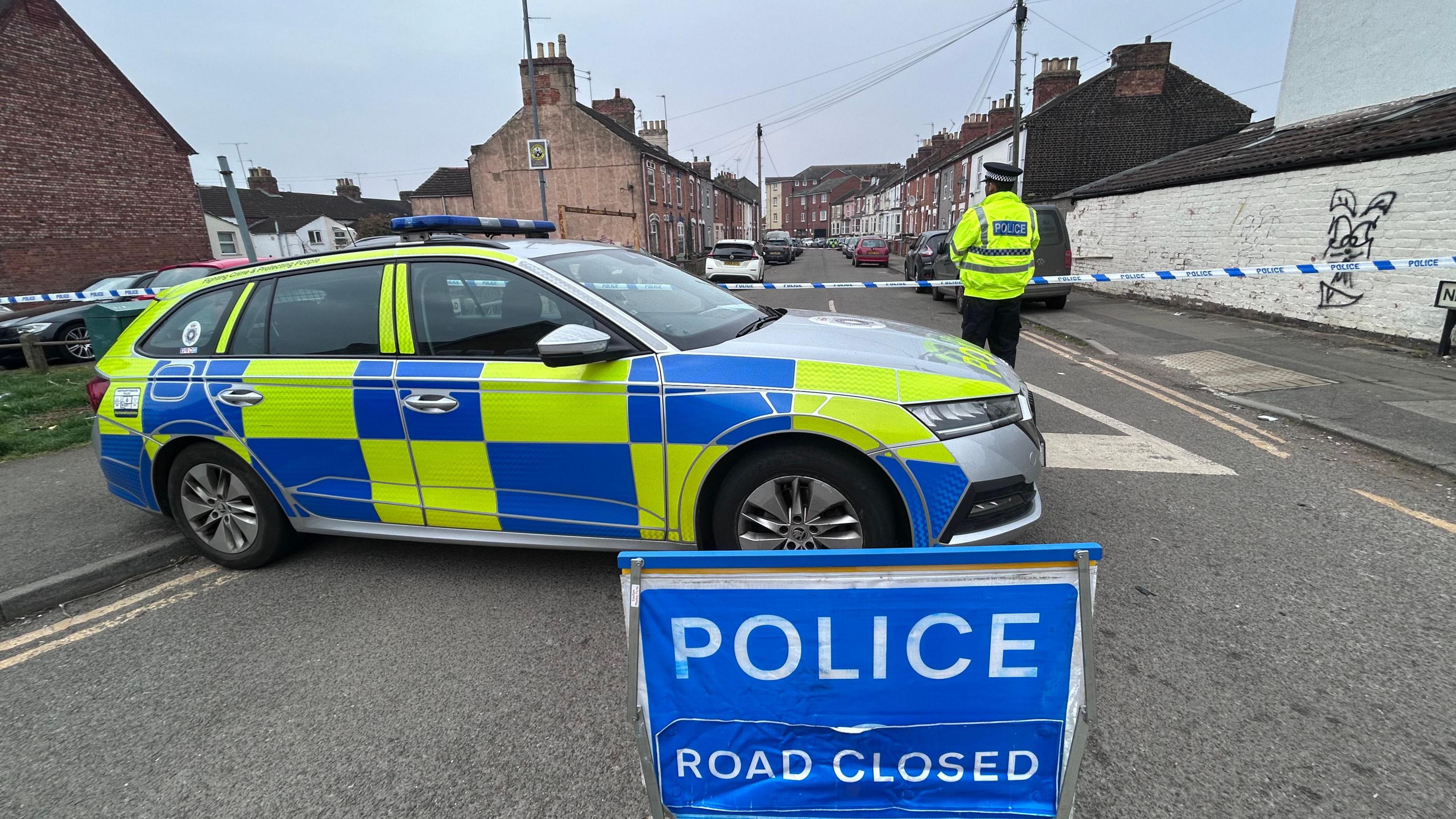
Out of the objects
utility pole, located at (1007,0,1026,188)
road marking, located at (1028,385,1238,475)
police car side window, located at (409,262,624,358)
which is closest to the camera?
police car side window, located at (409,262,624,358)

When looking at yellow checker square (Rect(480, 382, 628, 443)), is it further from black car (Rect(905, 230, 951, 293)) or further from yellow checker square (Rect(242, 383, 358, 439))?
black car (Rect(905, 230, 951, 293))

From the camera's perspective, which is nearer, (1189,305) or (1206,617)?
(1206,617)

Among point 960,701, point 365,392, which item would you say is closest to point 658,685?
point 960,701

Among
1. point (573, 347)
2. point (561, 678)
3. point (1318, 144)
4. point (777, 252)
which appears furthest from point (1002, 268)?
point (777, 252)

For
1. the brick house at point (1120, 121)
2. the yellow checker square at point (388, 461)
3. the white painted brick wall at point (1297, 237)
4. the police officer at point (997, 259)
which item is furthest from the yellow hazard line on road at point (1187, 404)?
the brick house at point (1120, 121)

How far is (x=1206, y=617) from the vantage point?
2842 millimetres

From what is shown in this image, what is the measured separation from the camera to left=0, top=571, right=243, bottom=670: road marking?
2980 millimetres

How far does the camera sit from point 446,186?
40906 millimetres

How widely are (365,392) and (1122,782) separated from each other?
328 centimetres

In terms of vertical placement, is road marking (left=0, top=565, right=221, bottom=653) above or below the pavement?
below

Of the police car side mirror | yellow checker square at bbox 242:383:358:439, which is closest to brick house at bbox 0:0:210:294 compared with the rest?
yellow checker square at bbox 242:383:358:439

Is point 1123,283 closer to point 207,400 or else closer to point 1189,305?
point 1189,305

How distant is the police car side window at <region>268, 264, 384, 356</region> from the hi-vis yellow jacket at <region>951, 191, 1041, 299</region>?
428 centimetres

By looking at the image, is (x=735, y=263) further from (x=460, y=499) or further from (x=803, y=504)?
(x=803, y=504)
